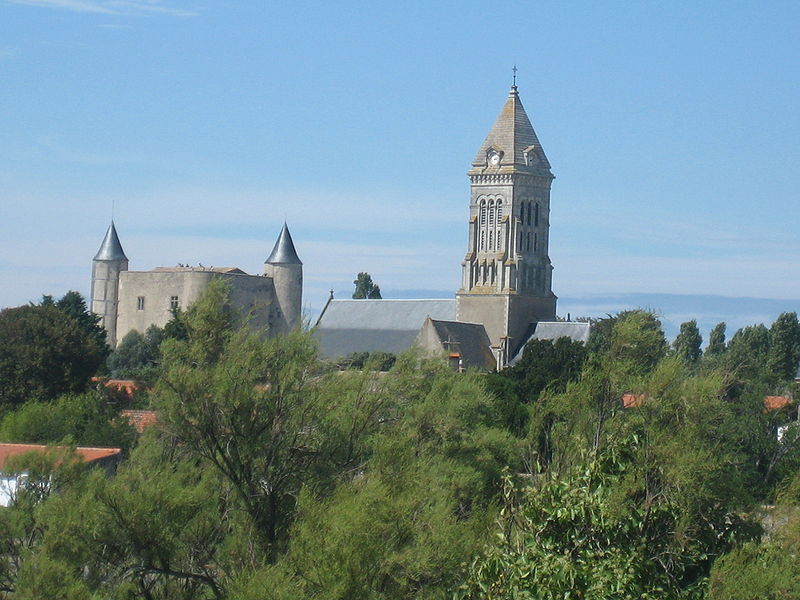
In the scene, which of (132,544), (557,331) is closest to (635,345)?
(132,544)

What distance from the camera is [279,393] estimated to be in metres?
19.3

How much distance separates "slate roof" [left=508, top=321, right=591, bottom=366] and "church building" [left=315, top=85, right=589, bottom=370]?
75mm

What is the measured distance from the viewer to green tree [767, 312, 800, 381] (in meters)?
70.3

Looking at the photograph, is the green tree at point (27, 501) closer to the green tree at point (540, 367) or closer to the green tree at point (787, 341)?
the green tree at point (540, 367)

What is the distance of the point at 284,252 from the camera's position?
89.2m

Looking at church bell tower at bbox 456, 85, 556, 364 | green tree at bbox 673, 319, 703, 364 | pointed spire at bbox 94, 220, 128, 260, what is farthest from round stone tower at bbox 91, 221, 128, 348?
green tree at bbox 673, 319, 703, 364

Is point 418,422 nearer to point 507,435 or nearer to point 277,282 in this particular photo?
point 507,435

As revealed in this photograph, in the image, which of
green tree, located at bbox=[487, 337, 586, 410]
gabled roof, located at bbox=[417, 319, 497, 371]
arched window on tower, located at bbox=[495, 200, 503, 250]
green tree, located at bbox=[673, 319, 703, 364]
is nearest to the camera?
green tree, located at bbox=[487, 337, 586, 410]

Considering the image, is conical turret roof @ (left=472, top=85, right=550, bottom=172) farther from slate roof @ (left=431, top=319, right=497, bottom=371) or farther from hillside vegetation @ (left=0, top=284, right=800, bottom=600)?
hillside vegetation @ (left=0, top=284, right=800, bottom=600)

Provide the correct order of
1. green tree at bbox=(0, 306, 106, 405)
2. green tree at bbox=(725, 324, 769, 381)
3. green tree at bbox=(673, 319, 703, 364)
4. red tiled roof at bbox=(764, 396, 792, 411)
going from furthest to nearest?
green tree at bbox=(673, 319, 703, 364)
green tree at bbox=(725, 324, 769, 381)
red tiled roof at bbox=(764, 396, 792, 411)
green tree at bbox=(0, 306, 106, 405)

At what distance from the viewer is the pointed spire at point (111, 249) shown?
89.9 metres

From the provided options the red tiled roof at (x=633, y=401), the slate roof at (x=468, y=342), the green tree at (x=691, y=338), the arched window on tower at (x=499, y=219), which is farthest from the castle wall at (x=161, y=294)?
the red tiled roof at (x=633, y=401)

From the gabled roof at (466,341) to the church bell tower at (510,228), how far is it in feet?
7.54

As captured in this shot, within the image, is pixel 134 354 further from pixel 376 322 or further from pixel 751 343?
pixel 751 343
